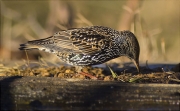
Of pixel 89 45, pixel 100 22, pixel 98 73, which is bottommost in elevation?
pixel 98 73

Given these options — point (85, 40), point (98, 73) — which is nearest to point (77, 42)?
point (85, 40)

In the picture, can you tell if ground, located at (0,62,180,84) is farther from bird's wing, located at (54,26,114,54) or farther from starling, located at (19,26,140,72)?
bird's wing, located at (54,26,114,54)

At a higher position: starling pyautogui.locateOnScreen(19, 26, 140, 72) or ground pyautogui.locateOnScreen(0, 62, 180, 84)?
starling pyautogui.locateOnScreen(19, 26, 140, 72)

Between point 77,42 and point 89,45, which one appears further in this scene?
point 77,42

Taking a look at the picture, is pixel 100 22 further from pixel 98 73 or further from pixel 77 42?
pixel 98 73

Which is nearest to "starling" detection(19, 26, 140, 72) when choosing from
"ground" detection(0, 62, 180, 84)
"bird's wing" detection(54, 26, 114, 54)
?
"bird's wing" detection(54, 26, 114, 54)
